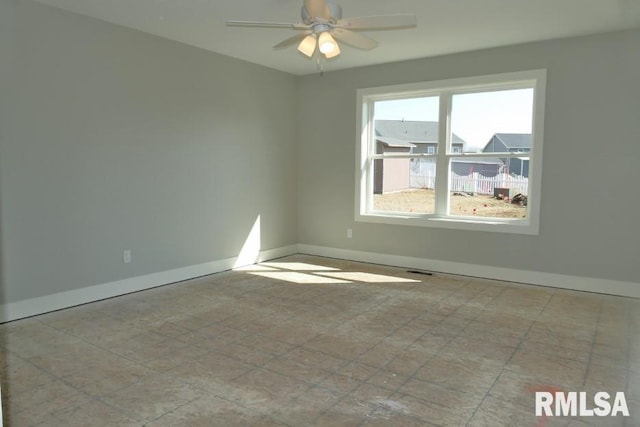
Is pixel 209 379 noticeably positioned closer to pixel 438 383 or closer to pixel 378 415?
pixel 378 415

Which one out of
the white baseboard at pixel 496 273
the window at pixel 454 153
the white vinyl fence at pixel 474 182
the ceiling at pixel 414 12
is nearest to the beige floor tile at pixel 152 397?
the ceiling at pixel 414 12

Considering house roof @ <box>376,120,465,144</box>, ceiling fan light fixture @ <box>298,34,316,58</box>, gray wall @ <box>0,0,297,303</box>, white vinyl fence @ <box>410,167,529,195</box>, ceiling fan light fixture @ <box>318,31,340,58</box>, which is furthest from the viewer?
house roof @ <box>376,120,465,144</box>

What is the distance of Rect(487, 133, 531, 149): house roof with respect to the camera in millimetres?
4864

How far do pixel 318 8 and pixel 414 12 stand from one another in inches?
53.8

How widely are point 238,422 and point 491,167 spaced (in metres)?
4.16

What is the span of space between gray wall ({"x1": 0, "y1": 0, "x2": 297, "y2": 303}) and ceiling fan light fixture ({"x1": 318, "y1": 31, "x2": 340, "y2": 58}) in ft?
7.12

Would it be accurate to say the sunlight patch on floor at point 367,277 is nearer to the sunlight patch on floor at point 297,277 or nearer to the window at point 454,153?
the sunlight patch on floor at point 297,277

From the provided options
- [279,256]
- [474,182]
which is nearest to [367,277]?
[279,256]

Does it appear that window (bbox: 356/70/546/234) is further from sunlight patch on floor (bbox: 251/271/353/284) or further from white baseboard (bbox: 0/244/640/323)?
sunlight patch on floor (bbox: 251/271/353/284)

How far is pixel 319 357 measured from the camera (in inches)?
115

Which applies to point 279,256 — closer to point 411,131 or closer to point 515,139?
point 411,131

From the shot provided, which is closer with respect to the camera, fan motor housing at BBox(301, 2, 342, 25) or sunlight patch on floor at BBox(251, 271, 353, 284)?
fan motor housing at BBox(301, 2, 342, 25)

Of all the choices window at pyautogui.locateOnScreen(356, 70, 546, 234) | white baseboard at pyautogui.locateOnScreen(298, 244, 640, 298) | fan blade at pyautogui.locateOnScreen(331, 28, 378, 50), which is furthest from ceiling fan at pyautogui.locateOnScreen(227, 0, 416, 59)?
white baseboard at pyautogui.locateOnScreen(298, 244, 640, 298)

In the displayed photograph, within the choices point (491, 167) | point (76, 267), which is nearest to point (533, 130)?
point (491, 167)
